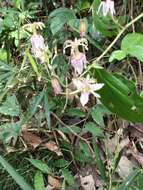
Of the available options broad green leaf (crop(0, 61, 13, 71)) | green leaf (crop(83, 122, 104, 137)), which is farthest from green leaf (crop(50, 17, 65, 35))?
green leaf (crop(83, 122, 104, 137))

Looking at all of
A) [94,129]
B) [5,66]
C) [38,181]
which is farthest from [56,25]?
[38,181]

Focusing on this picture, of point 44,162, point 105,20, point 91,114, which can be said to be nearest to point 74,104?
point 91,114

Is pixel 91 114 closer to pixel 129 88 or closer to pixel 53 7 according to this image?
pixel 129 88

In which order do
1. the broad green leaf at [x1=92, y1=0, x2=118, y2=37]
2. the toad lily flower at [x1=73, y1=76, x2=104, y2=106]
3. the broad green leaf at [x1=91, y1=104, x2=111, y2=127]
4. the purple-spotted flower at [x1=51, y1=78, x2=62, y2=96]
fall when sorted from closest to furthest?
the toad lily flower at [x1=73, y1=76, x2=104, y2=106] < the purple-spotted flower at [x1=51, y1=78, x2=62, y2=96] < the broad green leaf at [x1=92, y1=0, x2=118, y2=37] < the broad green leaf at [x1=91, y1=104, x2=111, y2=127]

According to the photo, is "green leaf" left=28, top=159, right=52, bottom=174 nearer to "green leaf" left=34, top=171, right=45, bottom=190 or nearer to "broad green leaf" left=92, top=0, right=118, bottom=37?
"green leaf" left=34, top=171, right=45, bottom=190

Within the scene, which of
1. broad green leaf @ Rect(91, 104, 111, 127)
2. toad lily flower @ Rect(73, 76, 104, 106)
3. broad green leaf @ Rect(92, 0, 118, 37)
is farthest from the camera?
broad green leaf @ Rect(91, 104, 111, 127)
